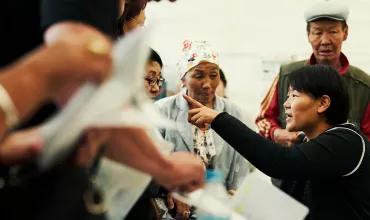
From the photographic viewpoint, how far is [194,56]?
2291 mm

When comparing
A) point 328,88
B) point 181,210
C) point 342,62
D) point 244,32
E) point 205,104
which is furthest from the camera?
point 244,32

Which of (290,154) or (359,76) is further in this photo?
(359,76)

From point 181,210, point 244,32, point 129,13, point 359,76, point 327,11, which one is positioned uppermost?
point 129,13

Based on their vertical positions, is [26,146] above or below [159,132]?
above

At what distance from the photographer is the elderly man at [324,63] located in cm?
231

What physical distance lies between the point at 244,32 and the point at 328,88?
6.28 feet

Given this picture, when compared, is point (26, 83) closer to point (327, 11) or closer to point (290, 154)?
point (290, 154)

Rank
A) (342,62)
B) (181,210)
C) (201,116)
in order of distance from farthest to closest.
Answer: (342,62)
(181,210)
(201,116)

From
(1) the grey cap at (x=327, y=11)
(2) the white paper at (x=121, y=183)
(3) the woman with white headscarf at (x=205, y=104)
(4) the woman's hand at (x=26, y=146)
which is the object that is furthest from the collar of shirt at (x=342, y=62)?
(4) the woman's hand at (x=26, y=146)

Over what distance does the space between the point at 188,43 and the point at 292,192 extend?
0.89 metres

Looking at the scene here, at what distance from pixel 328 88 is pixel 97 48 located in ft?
4.25

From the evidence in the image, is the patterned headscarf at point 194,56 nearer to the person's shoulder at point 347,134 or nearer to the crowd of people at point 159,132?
the crowd of people at point 159,132

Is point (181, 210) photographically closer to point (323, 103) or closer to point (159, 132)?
point (323, 103)

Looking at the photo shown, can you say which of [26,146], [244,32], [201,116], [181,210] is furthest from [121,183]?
[244,32]
